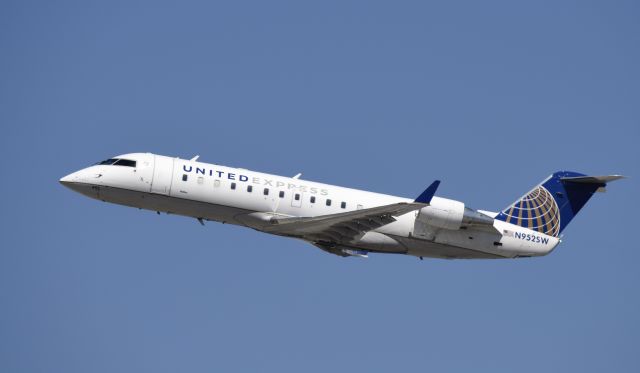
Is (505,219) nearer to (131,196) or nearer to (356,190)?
(356,190)

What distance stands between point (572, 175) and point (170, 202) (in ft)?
47.9

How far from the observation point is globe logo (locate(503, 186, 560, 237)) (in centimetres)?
3372

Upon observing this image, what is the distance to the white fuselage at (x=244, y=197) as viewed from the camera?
30.7m

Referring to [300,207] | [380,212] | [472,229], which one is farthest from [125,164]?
[472,229]

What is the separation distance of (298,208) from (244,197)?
1829 mm

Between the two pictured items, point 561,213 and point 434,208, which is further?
point 561,213

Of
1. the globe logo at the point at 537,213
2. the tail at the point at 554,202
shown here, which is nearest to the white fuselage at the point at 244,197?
the globe logo at the point at 537,213

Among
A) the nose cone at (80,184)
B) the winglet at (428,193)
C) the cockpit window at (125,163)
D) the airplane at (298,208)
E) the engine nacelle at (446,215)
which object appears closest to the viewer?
the winglet at (428,193)

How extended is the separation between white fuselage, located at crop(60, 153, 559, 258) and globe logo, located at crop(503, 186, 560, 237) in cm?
226

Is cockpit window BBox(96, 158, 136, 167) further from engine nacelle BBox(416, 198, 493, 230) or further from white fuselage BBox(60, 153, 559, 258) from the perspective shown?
engine nacelle BBox(416, 198, 493, 230)

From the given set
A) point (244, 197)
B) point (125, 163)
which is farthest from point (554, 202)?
point (125, 163)

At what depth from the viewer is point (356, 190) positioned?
32.2 meters

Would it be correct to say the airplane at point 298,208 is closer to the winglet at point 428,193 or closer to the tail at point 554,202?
the winglet at point 428,193

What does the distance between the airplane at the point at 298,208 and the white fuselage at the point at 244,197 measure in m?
0.03
